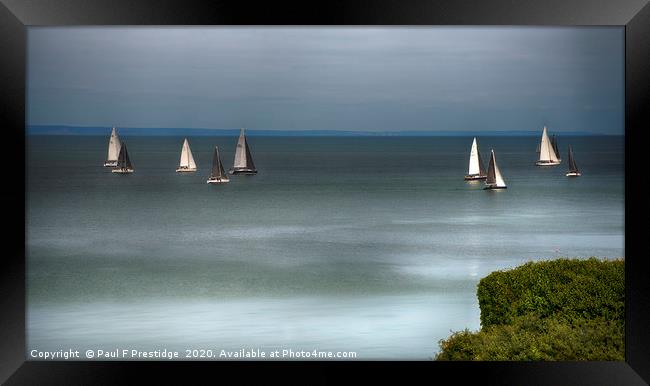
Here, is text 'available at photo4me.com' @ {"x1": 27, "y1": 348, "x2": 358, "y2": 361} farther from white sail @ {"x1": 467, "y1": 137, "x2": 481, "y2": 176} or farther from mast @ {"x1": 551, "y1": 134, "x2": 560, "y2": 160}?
mast @ {"x1": 551, "y1": 134, "x2": 560, "y2": 160}

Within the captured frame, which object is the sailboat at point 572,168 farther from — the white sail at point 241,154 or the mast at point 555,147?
the white sail at point 241,154

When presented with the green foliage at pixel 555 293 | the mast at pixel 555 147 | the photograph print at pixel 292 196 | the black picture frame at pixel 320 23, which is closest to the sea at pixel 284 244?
the photograph print at pixel 292 196

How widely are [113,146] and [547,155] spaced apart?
16.2 feet

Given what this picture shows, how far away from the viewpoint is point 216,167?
34.4 ft

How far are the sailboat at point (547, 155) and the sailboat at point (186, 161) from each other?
13.3ft

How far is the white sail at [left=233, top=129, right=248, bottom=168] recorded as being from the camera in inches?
383

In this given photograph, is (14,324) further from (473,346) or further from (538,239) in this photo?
(538,239)

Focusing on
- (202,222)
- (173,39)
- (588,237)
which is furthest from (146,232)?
(588,237)

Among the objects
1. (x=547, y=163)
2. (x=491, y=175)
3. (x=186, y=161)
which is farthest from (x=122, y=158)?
(x=547, y=163)

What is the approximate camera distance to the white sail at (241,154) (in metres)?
9.73

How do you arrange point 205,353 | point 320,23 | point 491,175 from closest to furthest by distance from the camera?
point 320,23 → point 205,353 → point 491,175

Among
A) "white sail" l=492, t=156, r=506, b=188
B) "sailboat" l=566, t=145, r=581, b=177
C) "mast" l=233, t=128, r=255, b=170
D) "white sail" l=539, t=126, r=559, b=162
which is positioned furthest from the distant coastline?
"white sail" l=492, t=156, r=506, b=188

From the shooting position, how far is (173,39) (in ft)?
29.3

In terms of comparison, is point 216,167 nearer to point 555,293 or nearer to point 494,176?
point 494,176
